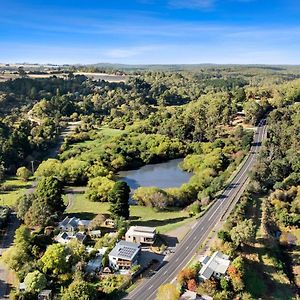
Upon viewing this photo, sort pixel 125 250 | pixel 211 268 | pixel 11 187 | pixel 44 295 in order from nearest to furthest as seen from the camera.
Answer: pixel 44 295
pixel 211 268
pixel 125 250
pixel 11 187

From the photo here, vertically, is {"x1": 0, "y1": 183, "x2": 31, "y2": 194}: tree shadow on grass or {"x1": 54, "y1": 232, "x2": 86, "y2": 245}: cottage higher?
{"x1": 54, "y1": 232, "x2": 86, "y2": 245}: cottage

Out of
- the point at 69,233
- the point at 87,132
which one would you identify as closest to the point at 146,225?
the point at 69,233

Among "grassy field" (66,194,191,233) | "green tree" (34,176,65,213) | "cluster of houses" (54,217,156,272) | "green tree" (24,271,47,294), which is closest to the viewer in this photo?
"green tree" (24,271,47,294)

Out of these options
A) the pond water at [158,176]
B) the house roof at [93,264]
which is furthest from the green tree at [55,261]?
the pond water at [158,176]

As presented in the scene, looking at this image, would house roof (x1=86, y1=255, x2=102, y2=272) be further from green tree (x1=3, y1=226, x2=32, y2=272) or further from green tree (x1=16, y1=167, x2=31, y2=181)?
green tree (x1=16, y1=167, x2=31, y2=181)

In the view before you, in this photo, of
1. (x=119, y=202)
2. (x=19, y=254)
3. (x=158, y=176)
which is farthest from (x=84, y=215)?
(x=158, y=176)

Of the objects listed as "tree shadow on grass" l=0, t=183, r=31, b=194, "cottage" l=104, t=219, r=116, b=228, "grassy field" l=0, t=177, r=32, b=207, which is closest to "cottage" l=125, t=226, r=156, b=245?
"cottage" l=104, t=219, r=116, b=228

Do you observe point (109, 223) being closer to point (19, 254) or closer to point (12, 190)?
point (19, 254)
